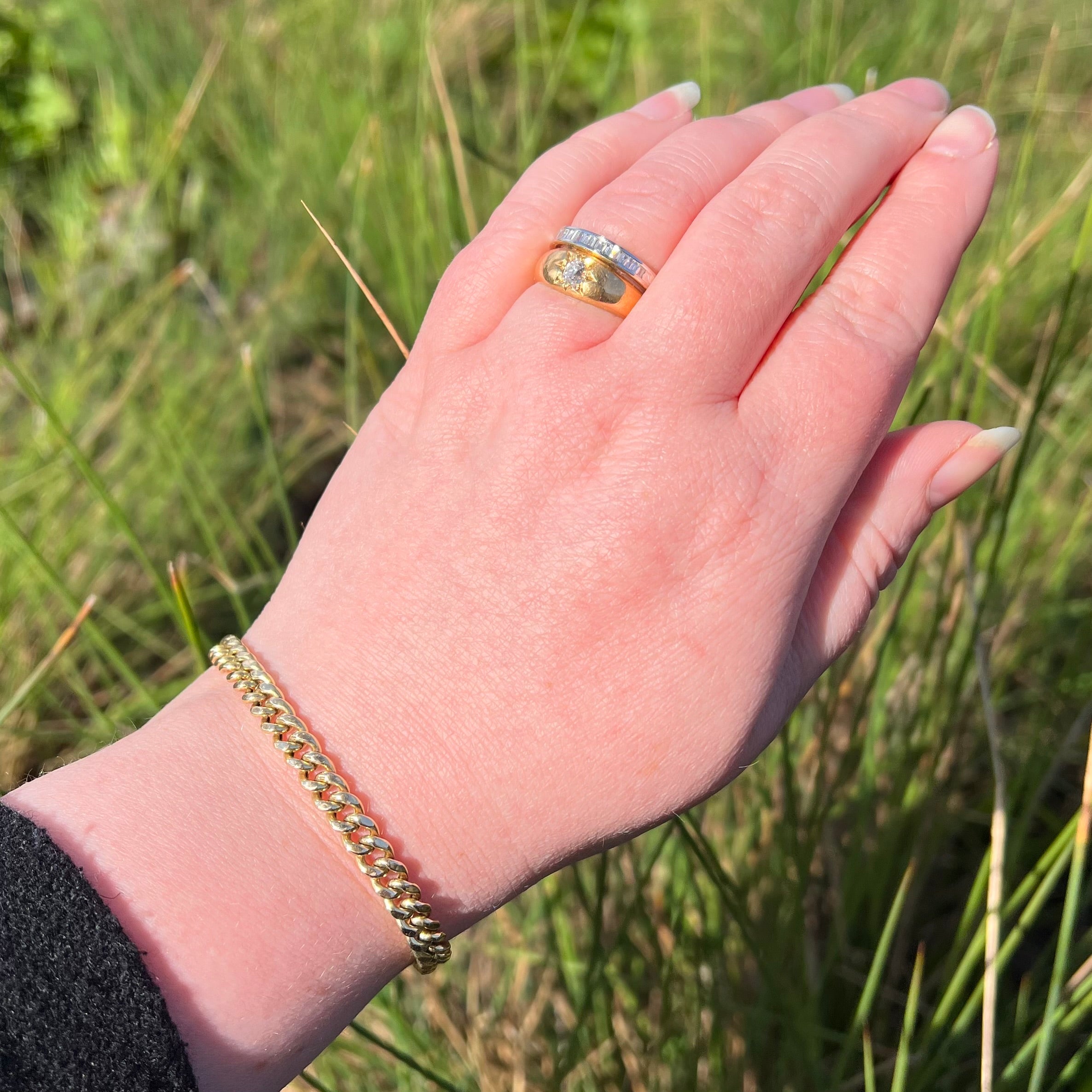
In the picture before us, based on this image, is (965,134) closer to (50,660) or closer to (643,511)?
(643,511)

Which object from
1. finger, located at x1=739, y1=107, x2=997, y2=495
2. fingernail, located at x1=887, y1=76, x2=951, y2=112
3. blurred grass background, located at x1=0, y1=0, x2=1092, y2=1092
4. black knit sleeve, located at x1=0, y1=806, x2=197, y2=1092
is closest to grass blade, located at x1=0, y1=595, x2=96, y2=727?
blurred grass background, located at x1=0, y1=0, x2=1092, y2=1092

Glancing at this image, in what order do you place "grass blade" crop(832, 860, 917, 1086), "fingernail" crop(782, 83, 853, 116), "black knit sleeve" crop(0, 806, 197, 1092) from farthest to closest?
"fingernail" crop(782, 83, 853, 116), "grass blade" crop(832, 860, 917, 1086), "black knit sleeve" crop(0, 806, 197, 1092)

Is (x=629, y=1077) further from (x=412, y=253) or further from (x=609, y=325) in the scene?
(x=412, y=253)

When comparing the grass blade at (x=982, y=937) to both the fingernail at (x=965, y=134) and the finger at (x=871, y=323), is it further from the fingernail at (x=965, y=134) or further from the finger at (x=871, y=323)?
the fingernail at (x=965, y=134)

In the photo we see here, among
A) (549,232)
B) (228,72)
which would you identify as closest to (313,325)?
(228,72)

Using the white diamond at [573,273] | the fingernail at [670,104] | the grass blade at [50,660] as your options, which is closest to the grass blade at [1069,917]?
the white diamond at [573,273]

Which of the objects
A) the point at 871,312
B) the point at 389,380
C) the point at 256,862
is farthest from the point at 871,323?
the point at 389,380

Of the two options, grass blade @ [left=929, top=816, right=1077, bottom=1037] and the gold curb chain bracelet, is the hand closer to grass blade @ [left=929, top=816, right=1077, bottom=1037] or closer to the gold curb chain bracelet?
the gold curb chain bracelet
